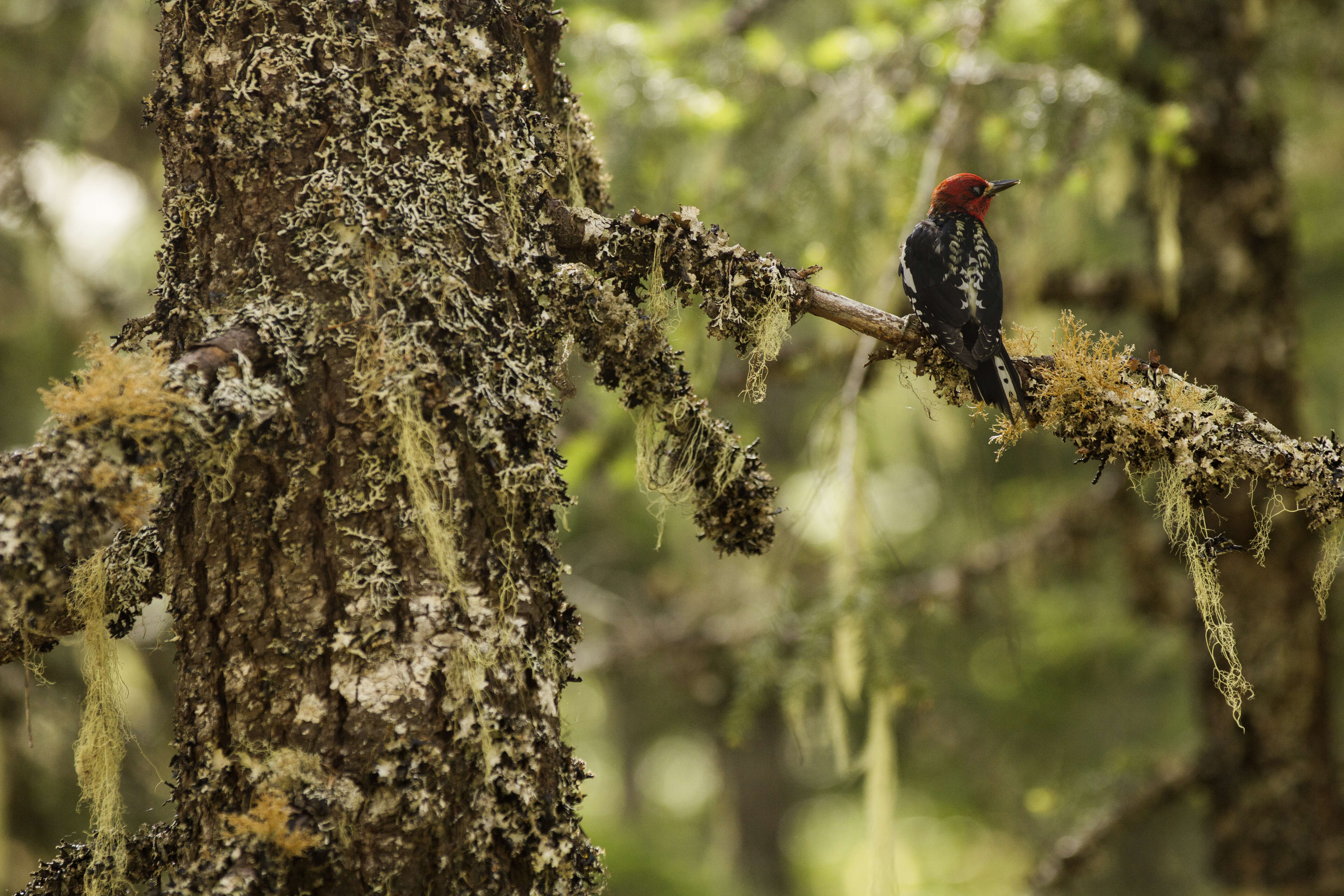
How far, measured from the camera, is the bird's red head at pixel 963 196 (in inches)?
98.4

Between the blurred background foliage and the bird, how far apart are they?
0.13 m

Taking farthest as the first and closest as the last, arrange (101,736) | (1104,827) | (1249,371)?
(1249,371), (1104,827), (101,736)

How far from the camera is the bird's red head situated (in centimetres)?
250

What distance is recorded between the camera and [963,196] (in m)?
2.54

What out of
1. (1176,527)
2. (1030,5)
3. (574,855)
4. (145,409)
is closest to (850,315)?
(1176,527)

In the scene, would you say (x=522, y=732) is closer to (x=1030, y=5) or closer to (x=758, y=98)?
(x=758, y=98)

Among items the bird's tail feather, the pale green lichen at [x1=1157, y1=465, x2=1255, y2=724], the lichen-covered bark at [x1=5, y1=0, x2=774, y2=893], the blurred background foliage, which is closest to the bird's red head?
the blurred background foliage

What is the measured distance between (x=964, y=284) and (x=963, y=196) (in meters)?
0.72

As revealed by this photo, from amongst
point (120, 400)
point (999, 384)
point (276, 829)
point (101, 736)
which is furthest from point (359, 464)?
point (999, 384)

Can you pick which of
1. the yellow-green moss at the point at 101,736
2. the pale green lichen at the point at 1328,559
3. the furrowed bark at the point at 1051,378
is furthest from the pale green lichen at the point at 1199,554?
the yellow-green moss at the point at 101,736

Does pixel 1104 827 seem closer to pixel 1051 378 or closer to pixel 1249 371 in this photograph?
pixel 1249 371

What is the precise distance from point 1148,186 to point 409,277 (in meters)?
3.34

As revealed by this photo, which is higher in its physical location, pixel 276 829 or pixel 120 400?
pixel 120 400

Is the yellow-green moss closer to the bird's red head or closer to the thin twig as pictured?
the bird's red head
